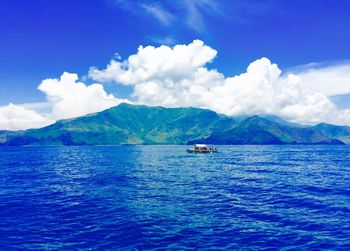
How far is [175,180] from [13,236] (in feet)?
151

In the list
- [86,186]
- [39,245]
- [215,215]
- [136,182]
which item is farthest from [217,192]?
[39,245]

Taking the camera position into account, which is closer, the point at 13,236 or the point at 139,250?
the point at 139,250

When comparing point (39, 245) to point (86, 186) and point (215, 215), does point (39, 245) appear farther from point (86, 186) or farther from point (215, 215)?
point (86, 186)

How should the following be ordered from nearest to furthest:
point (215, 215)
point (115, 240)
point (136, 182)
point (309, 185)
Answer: point (115, 240), point (215, 215), point (309, 185), point (136, 182)

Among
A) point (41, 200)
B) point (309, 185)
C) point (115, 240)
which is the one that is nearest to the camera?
point (115, 240)

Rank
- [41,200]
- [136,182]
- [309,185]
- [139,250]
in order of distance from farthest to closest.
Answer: [136,182]
[309,185]
[41,200]
[139,250]

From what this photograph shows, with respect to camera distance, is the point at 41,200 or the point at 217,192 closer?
the point at 41,200

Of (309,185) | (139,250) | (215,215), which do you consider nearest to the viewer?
(139,250)

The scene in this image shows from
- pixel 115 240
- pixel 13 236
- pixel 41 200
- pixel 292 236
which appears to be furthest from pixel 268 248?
pixel 41 200

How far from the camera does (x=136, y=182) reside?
73.0m

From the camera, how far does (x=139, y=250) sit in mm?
28891

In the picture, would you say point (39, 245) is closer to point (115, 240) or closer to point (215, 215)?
point (115, 240)

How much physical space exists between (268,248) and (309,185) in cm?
4265

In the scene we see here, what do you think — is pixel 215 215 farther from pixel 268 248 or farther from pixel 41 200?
pixel 41 200
